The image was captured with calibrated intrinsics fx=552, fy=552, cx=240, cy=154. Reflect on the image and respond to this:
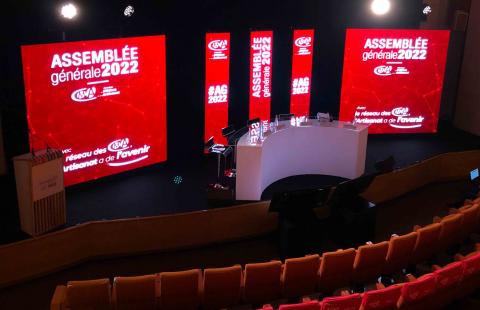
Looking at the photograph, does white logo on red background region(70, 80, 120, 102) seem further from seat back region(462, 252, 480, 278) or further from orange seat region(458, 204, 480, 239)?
seat back region(462, 252, 480, 278)

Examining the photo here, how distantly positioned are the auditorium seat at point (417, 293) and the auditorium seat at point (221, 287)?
171cm

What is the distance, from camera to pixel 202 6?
33.6 ft

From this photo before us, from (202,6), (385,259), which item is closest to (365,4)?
(202,6)

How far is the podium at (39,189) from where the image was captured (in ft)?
24.4

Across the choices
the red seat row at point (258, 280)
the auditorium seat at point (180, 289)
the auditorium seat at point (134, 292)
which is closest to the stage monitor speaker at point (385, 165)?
the red seat row at point (258, 280)

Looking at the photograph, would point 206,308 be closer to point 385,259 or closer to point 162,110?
point 385,259

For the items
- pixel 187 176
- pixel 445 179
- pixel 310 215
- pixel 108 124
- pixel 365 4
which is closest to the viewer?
pixel 310 215

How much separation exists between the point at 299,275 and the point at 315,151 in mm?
4340

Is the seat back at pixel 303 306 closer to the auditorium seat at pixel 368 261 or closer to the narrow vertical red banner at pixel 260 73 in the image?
the auditorium seat at pixel 368 261

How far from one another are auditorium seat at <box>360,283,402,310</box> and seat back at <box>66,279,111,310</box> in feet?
8.37

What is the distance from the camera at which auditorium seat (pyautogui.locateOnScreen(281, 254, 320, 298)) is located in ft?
20.4

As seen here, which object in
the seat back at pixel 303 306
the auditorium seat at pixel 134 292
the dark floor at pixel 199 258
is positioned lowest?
the dark floor at pixel 199 258

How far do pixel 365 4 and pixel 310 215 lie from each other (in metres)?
5.92

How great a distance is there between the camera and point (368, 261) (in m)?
6.64
